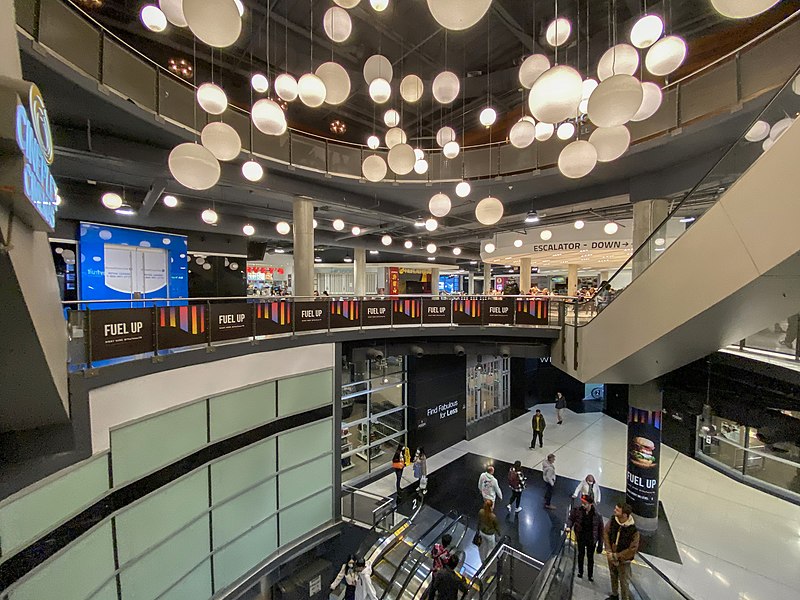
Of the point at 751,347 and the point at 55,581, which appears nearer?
the point at 55,581

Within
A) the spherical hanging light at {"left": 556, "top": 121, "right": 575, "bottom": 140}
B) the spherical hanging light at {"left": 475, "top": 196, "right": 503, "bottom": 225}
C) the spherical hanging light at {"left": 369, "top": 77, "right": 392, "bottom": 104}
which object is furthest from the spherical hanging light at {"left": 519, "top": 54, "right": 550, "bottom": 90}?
the spherical hanging light at {"left": 369, "top": 77, "right": 392, "bottom": 104}

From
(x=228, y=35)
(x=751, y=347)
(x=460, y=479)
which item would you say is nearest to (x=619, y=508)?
(x=751, y=347)

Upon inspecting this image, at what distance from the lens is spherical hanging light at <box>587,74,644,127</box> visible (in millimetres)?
2426

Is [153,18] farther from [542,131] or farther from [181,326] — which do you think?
[542,131]

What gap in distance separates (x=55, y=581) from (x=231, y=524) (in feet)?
8.69

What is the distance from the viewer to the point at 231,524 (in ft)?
19.7

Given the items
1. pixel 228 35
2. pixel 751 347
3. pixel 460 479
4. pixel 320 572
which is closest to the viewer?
pixel 228 35

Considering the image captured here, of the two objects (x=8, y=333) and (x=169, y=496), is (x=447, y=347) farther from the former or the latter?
(x=8, y=333)

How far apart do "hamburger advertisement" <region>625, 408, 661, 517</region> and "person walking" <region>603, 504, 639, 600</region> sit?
347 cm

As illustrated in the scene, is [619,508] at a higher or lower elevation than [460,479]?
higher

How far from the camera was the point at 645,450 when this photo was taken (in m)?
7.26

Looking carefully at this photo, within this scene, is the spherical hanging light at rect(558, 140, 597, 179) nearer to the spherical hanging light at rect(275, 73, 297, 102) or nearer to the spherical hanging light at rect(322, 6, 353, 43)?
the spherical hanging light at rect(322, 6, 353, 43)

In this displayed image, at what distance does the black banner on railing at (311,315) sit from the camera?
23.1ft

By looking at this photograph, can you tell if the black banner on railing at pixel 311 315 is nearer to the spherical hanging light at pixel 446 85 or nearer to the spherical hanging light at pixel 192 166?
the spherical hanging light at pixel 192 166
